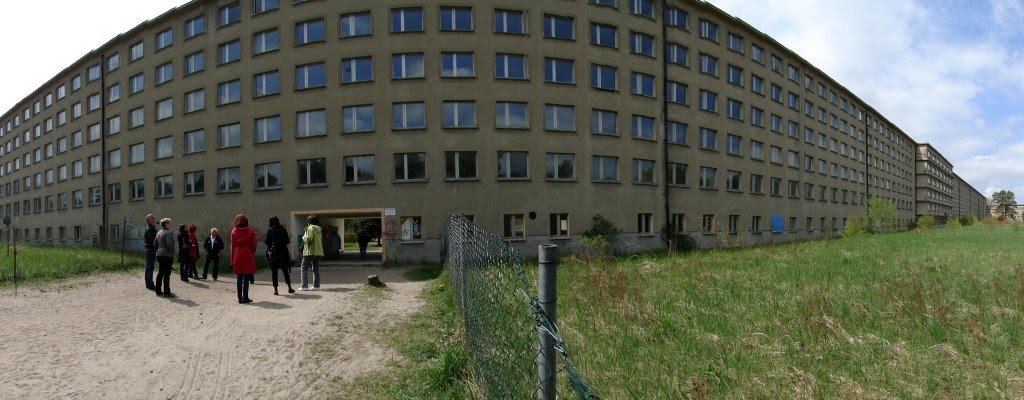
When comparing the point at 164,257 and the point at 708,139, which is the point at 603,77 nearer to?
the point at 708,139

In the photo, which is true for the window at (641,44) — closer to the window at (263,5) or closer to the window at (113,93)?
the window at (263,5)

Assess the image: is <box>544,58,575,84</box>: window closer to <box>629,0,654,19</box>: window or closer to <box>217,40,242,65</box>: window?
<box>629,0,654,19</box>: window

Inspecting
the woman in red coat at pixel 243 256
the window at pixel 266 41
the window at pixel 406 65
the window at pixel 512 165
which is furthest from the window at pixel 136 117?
the woman in red coat at pixel 243 256

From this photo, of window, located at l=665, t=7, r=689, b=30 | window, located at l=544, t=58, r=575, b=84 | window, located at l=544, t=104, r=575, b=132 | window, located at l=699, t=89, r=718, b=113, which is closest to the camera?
window, located at l=544, t=104, r=575, b=132

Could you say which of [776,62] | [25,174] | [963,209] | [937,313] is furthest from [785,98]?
[963,209]

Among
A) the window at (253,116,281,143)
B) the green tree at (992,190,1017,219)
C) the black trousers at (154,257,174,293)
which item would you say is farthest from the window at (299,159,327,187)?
the green tree at (992,190,1017,219)

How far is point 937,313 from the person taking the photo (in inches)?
213

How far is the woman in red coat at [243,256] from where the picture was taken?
31.3ft

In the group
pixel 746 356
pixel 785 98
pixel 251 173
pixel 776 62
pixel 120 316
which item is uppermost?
pixel 776 62

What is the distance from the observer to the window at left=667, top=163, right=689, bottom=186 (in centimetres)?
2814

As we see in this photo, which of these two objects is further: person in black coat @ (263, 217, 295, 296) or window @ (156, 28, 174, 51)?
window @ (156, 28, 174, 51)

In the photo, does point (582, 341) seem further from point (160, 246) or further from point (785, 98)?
point (785, 98)

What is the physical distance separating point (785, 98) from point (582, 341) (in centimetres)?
4145

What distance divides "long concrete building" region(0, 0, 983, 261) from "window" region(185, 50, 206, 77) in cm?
10
